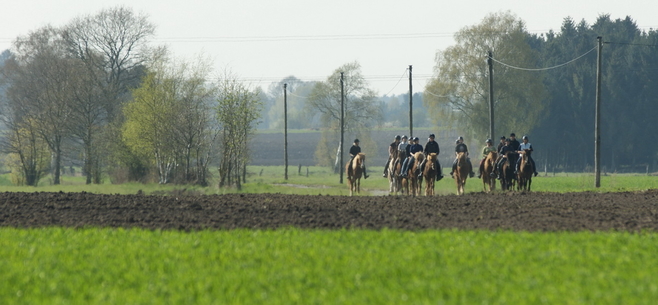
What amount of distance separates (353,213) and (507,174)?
11.7 metres

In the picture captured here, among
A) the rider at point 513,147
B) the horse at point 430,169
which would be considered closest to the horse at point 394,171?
the horse at point 430,169

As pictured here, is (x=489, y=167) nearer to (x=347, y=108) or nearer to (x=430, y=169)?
(x=430, y=169)

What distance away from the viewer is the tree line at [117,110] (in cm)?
4228

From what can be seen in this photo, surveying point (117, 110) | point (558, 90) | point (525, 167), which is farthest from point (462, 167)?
point (558, 90)

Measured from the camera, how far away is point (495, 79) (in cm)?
6312

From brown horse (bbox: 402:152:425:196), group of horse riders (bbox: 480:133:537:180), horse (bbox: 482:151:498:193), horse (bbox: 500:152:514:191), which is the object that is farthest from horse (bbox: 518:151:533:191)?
brown horse (bbox: 402:152:425:196)

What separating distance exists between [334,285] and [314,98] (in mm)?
68673

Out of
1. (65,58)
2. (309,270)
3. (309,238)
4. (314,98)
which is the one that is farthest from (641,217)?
(314,98)

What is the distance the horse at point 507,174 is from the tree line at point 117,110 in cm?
1373

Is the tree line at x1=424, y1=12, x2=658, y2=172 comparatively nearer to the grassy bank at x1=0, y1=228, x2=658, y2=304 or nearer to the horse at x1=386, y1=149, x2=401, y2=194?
the horse at x1=386, y1=149, x2=401, y2=194

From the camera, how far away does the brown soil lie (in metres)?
17.1

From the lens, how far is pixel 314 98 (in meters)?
78.4

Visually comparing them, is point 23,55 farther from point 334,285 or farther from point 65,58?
point 334,285

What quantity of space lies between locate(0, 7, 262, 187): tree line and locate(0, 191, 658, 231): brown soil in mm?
16486
